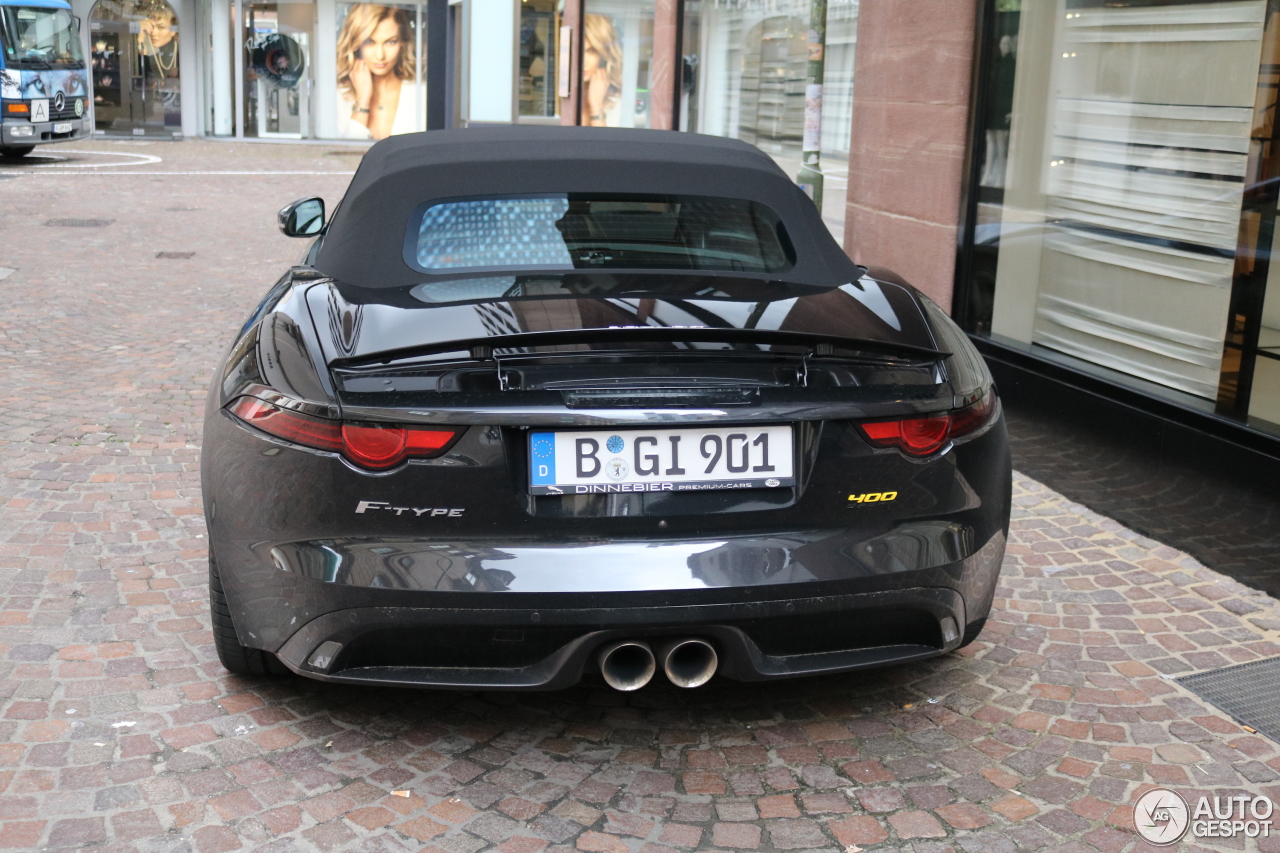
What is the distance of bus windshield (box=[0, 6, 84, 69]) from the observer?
22156 mm

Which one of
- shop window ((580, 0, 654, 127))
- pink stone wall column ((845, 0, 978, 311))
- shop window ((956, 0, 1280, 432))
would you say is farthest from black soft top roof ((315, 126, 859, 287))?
shop window ((580, 0, 654, 127))

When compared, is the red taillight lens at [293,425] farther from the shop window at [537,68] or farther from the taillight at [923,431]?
the shop window at [537,68]

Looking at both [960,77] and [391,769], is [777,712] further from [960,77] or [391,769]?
[960,77]

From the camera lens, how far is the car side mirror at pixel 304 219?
16.3 ft

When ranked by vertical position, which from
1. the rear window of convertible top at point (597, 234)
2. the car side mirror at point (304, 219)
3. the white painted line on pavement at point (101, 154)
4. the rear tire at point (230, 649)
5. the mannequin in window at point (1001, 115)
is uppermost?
the mannequin in window at point (1001, 115)

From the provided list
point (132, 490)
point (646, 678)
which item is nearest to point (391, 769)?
point (646, 678)

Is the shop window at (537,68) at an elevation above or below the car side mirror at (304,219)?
above

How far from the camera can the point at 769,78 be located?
1148cm

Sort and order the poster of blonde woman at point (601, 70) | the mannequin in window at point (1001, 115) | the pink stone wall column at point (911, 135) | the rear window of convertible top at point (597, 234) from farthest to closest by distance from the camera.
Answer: the poster of blonde woman at point (601, 70) → the pink stone wall column at point (911, 135) → the mannequin in window at point (1001, 115) → the rear window of convertible top at point (597, 234)

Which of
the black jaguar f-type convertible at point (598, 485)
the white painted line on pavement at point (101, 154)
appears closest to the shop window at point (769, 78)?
the black jaguar f-type convertible at point (598, 485)

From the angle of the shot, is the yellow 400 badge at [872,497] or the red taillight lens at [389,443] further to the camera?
the yellow 400 badge at [872,497]

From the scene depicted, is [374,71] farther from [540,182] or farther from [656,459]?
[656,459]

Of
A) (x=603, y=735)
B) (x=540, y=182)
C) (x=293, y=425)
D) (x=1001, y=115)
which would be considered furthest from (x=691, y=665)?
(x=1001, y=115)

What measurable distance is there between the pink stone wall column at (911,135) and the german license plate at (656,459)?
15.5 feet
